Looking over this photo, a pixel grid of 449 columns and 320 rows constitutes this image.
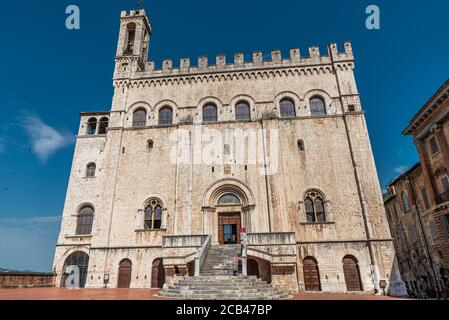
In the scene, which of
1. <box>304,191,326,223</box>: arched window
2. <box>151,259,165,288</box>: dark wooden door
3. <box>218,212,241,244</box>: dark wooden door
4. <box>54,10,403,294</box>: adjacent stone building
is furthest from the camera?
<box>218,212,241,244</box>: dark wooden door

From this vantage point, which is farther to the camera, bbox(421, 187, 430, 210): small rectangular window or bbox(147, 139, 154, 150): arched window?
bbox(147, 139, 154, 150): arched window

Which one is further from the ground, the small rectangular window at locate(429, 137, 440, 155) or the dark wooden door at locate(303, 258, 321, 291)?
the small rectangular window at locate(429, 137, 440, 155)

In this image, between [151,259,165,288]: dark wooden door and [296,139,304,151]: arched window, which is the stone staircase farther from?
[296,139,304,151]: arched window

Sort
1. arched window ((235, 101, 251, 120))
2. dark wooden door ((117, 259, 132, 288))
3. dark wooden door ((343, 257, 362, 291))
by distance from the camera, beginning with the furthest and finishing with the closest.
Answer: arched window ((235, 101, 251, 120)) → dark wooden door ((117, 259, 132, 288)) → dark wooden door ((343, 257, 362, 291))

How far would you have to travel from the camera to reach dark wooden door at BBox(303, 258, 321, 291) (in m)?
17.1

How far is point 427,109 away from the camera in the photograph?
19438 millimetres

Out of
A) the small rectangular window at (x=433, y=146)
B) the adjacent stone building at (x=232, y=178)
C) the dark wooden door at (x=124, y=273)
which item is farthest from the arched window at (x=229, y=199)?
the small rectangular window at (x=433, y=146)

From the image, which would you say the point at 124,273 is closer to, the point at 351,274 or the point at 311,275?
the point at 311,275

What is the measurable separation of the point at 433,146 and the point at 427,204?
5.17 metres

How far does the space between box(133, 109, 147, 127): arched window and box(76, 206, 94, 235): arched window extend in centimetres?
777

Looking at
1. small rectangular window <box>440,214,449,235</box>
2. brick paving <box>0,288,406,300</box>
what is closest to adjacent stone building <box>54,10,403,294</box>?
brick paving <box>0,288,406,300</box>
